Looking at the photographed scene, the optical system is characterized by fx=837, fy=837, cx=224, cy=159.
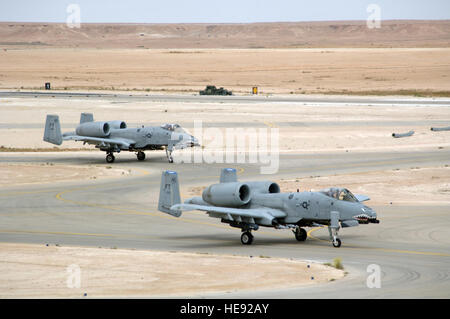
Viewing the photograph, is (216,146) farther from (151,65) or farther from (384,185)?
(151,65)

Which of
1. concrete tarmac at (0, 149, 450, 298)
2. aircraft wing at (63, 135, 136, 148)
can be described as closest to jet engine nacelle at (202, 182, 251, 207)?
concrete tarmac at (0, 149, 450, 298)

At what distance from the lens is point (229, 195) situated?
34.4 metres

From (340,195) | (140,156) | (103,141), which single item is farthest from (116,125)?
(340,195)

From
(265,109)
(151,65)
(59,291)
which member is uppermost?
(151,65)

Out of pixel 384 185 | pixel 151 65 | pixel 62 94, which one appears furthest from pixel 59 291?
pixel 151 65

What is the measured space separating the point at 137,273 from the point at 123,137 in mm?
35775

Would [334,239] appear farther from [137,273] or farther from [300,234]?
[137,273]

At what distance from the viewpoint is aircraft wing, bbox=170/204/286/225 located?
109 feet

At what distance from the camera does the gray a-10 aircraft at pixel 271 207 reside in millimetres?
32688

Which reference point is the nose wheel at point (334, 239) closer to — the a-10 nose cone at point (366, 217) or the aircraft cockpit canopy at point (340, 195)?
the a-10 nose cone at point (366, 217)

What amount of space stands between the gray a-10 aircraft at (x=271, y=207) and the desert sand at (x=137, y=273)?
323cm

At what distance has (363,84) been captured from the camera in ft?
472
